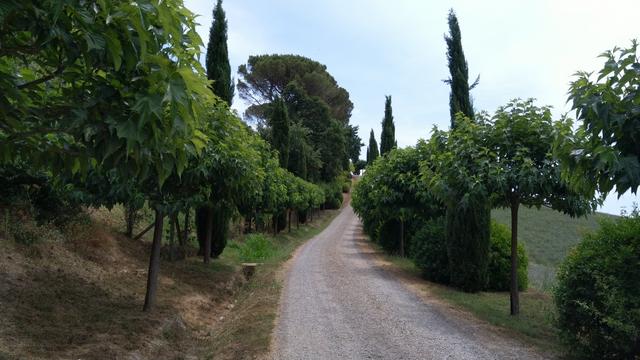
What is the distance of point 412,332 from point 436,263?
6.59 m

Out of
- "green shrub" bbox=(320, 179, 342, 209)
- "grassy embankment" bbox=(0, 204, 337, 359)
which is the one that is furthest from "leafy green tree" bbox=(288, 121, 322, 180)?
"grassy embankment" bbox=(0, 204, 337, 359)

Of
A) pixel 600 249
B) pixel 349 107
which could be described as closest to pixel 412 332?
pixel 600 249

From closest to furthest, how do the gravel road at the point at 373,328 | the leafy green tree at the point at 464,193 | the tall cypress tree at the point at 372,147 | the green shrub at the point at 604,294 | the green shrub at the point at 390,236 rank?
1. the green shrub at the point at 604,294
2. the gravel road at the point at 373,328
3. the leafy green tree at the point at 464,193
4. the green shrub at the point at 390,236
5. the tall cypress tree at the point at 372,147

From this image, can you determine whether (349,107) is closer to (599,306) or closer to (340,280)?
(340,280)

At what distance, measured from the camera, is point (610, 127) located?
534cm

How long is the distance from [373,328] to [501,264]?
6.53m

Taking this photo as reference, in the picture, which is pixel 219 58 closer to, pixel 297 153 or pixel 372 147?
pixel 297 153

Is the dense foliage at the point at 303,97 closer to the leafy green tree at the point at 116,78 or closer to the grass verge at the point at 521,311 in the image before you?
the grass verge at the point at 521,311

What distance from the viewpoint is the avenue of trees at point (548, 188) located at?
5.34 meters

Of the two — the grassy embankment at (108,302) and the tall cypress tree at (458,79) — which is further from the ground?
the tall cypress tree at (458,79)

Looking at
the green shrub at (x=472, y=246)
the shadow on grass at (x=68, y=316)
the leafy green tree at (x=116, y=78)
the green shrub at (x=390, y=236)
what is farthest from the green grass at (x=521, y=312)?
the green shrub at (x=390, y=236)

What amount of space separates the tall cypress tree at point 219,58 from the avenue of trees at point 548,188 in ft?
24.2

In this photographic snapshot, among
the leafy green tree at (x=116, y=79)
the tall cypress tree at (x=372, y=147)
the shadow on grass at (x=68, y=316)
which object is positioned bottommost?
the shadow on grass at (x=68, y=316)

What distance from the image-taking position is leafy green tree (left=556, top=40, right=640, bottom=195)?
5.01m
